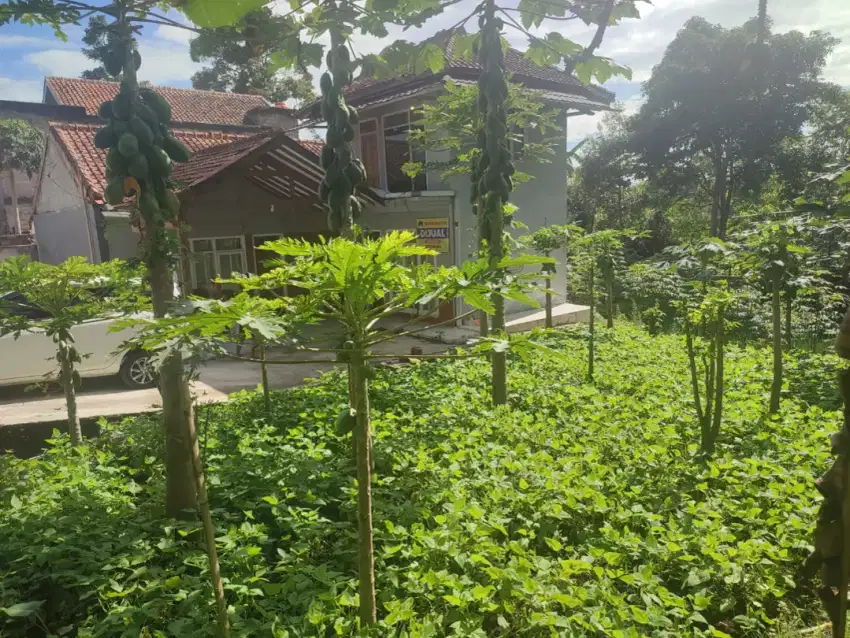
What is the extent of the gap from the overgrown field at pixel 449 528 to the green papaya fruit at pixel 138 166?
183 cm

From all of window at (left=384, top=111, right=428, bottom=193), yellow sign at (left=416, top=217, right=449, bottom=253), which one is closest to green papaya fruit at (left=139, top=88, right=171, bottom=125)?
yellow sign at (left=416, top=217, right=449, bottom=253)

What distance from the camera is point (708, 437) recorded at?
523 cm

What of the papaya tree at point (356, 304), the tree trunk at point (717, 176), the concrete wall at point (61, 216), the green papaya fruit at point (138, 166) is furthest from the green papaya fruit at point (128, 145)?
the tree trunk at point (717, 176)

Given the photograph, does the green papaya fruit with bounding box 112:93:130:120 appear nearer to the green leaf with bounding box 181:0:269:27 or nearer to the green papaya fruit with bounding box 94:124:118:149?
the green papaya fruit with bounding box 94:124:118:149

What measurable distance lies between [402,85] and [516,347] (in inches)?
514

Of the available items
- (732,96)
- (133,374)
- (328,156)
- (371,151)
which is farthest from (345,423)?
(732,96)

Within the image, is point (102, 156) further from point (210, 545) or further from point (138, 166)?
point (210, 545)

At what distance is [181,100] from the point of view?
953 inches

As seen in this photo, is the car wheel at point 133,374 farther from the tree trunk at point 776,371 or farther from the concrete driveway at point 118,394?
the tree trunk at point 776,371

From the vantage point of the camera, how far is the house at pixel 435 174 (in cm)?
1438

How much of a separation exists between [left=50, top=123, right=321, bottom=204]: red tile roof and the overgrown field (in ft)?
27.1

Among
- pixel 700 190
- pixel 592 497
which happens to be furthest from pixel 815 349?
pixel 700 190

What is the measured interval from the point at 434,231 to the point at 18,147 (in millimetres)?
22523

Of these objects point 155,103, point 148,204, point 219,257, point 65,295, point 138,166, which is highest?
point 155,103
